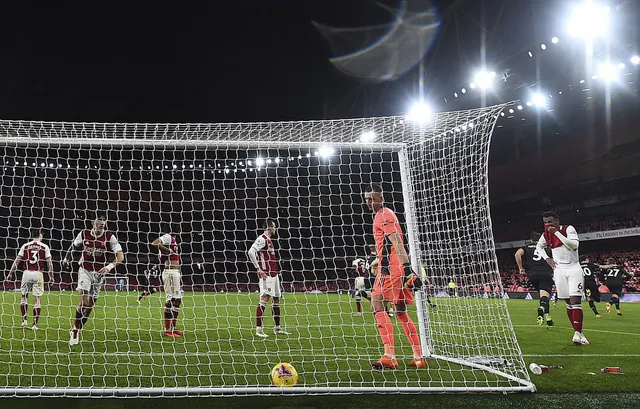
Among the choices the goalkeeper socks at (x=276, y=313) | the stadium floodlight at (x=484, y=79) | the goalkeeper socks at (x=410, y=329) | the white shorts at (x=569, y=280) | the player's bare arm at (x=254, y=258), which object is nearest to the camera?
the goalkeeper socks at (x=410, y=329)

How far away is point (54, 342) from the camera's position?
6.86 m

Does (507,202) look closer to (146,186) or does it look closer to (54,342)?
(146,186)

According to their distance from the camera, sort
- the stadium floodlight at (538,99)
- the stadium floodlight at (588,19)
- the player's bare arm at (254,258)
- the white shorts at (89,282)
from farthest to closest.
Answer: the stadium floodlight at (538,99), the stadium floodlight at (588,19), the player's bare arm at (254,258), the white shorts at (89,282)

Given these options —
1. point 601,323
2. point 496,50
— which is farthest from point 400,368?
point 496,50

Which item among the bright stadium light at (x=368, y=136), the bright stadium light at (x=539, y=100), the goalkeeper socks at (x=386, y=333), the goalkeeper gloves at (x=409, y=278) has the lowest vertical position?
the goalkeeper socks at (x=386, y=333)

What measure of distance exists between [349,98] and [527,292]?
13535 mm

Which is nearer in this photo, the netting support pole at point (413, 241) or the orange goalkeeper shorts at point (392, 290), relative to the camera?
the orange goalkeeper shorts at point (392, 290)

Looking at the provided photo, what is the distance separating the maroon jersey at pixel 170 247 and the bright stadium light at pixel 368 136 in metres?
3.60

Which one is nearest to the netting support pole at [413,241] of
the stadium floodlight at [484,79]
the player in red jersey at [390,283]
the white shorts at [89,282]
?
the player in red jersey at [390,283]

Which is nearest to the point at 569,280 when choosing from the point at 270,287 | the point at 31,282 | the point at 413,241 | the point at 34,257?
the point at 413,241

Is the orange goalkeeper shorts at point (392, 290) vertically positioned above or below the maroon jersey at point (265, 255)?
below

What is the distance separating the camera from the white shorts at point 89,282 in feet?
21.5

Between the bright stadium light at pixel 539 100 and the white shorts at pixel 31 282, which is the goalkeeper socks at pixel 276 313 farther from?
the bright stadium light at pixel 539 100

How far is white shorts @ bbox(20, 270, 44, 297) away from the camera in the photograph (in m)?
8.52
